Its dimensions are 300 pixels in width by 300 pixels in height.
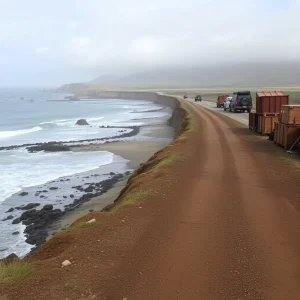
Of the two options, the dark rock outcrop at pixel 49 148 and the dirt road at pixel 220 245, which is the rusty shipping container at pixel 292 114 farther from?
the dark rock outcrop at pixel 49 148

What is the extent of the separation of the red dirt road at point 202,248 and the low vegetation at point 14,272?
354 millimetres

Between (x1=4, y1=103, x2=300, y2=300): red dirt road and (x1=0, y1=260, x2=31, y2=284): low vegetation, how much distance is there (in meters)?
0.35

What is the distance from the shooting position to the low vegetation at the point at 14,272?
6762 mm

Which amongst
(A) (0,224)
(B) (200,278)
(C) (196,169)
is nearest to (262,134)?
(C) (196,169)

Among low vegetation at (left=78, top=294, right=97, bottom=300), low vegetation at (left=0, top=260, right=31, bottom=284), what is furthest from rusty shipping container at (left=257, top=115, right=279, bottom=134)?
low vegetation at (left=78, top=294, right=97, bottom=300)

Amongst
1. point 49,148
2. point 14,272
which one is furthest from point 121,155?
point 14,272

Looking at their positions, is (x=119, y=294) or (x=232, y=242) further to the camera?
(x=232, y=242)

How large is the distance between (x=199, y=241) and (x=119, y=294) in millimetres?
2520

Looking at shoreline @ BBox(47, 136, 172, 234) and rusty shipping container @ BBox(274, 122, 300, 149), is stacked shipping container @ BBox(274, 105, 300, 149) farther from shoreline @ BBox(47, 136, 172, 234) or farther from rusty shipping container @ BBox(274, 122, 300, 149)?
shoreline @ BBox(47, 136, 172, 234)

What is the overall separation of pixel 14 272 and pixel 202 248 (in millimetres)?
3425

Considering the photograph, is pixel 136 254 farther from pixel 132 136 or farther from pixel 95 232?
pixel 132 136

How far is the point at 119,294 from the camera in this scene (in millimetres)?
6188

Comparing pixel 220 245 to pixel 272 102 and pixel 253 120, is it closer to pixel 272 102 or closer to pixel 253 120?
pixel 272 102

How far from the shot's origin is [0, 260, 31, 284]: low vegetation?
266 inches
